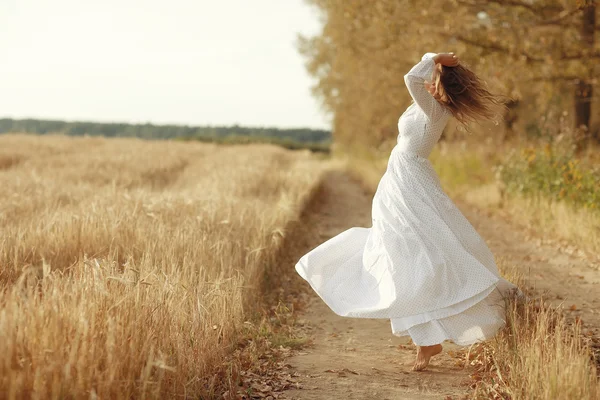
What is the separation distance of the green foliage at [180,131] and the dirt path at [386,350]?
34367 mm

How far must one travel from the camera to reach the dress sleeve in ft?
15.3

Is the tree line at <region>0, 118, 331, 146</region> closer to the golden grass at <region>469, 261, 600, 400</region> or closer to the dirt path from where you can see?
the dirt path

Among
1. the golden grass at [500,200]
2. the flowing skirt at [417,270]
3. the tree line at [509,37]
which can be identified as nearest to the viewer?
the flowing skirt at [417,270]

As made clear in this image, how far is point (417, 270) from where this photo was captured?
14.4 ft

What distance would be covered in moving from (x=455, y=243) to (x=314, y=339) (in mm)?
1931

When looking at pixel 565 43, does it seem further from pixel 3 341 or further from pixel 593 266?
pixel 3 341

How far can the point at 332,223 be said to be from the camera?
13.1 meters

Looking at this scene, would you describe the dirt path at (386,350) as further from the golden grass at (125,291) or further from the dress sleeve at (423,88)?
the dress sleeve at (423,88)

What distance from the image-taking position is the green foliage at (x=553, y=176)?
9.77 m

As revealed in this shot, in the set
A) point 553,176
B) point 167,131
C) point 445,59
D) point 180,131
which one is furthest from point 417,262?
point 180,131

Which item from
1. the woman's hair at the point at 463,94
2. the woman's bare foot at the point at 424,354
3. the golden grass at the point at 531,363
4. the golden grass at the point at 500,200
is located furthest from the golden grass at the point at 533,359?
the golden grass at the point at 500,200

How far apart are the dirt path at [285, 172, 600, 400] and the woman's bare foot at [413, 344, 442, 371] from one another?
2.5 inches

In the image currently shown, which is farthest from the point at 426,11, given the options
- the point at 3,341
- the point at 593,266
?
the point at 3,341

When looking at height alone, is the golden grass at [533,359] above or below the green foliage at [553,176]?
below
